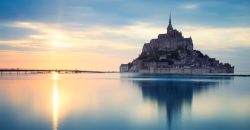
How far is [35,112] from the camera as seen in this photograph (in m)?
34.0

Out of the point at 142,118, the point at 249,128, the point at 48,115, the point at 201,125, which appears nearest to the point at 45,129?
the point at 48,115

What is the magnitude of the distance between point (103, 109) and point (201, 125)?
12.6 metres

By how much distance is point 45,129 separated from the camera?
24875mm

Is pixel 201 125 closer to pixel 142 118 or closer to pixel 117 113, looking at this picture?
pixel 142 118

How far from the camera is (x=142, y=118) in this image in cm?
3102

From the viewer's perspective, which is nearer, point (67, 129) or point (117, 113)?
point (67, 129)

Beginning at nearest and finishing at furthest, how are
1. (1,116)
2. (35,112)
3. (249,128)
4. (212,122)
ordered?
(249,128) < (212,122) < (1,116) < (35,112)

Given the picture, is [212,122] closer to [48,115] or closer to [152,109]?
[152,109]

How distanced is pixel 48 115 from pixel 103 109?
678cm

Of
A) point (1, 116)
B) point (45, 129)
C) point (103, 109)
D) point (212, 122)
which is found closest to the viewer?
point (45, 129)

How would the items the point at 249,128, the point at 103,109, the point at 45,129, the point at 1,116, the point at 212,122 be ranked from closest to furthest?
the point at 45,129 < the point at 249,128 < the point at 212,122 < the point at 1,116 < the point at 103,109

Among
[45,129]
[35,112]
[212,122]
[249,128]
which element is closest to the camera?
[45,129]

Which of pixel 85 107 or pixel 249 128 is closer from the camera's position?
pixel 249 128

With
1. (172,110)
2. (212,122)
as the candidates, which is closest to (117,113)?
(172,110)
